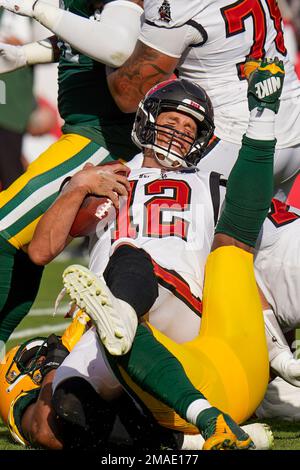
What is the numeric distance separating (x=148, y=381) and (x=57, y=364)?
0.75 meters

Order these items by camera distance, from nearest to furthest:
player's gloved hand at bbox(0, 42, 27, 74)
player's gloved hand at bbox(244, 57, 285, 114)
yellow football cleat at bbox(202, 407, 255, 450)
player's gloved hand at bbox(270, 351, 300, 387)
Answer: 1. yellow football cleat at bbox(202, 407, 255, 450)
2. player's gloved hand at bbox(244, 57, 285, 114)
3. player's gloved hand at bbox(270, 351, 300, 387)
4. player's gloved hand at bbox(0, 42, 27, 74)

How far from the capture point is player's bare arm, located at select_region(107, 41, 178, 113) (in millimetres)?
4406

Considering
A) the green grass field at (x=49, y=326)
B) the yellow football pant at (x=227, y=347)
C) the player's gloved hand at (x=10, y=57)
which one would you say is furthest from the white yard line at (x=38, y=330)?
the yellow football pant at (x=227, y=347)

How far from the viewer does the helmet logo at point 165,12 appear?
431cm

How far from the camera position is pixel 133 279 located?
3.40 metres

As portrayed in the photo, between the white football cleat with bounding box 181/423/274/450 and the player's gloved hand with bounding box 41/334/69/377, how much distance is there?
2.11ft

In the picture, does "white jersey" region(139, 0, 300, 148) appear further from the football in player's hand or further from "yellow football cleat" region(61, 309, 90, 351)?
"yellow football cleat" region(61, 309, 90, 351)

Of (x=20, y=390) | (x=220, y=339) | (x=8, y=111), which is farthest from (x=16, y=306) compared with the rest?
(x=8, y=111)

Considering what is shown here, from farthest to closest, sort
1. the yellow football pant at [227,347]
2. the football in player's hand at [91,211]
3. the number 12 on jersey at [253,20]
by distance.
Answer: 1. the number 12 on jersey at [253,20]
2. the football in player's hand at [91,211]
3. the yellow football pant at [227,347]

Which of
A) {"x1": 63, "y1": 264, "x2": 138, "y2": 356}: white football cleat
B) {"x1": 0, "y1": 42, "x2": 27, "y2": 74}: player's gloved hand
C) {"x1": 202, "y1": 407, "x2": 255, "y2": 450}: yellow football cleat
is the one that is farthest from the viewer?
{"x1": 0, "y1": 42, "x2": 27, "y2": 74}: player's gloved hand

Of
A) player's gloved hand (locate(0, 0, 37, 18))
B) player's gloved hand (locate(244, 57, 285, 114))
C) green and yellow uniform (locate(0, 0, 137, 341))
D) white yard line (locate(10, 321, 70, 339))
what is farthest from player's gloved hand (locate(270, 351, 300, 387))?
white yard line (locate(10, 321, 70, 339))

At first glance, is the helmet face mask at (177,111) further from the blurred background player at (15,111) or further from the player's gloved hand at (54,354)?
the blurred background player at (15,111)

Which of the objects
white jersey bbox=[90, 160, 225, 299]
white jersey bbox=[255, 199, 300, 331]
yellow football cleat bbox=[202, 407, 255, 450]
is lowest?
white jersey bbox=[255, 199, 300, 331]

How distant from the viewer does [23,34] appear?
9922 millimetres
